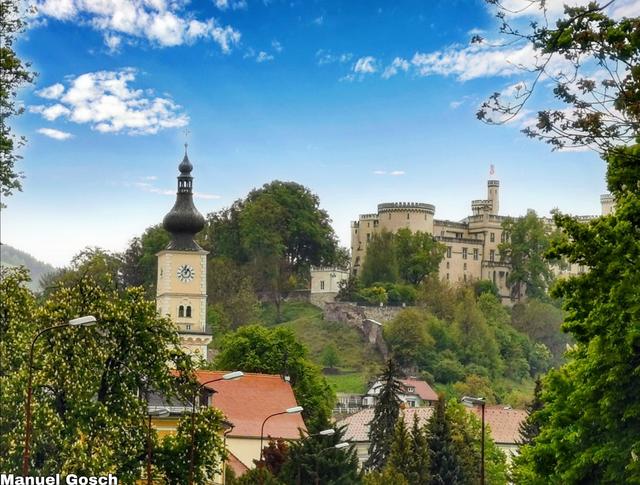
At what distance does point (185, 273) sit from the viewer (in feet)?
336

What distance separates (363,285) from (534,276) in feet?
68.7

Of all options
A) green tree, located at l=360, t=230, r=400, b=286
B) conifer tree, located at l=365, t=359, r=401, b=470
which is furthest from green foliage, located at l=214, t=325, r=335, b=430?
green tree, located at l=360, t=230, r=400, b=286

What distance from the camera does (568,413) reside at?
33.5 meters

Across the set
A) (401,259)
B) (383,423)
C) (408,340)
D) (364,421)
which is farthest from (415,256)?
(383,423)

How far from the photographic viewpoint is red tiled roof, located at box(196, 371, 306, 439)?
6944 cm

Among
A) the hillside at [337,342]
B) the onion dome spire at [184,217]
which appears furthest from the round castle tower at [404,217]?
the onion dome spire at [184,217]

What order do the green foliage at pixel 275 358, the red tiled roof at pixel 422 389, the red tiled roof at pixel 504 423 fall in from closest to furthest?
the red tiled roof at pixel 504 423
the green foliage at pixel 275 358
the red tiled roof at pixel 422 389

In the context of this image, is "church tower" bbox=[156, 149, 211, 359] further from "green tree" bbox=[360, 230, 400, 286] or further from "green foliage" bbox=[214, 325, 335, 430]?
"green tree" bbox=[360, 230, 400, 286]

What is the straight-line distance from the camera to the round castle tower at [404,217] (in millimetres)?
151250

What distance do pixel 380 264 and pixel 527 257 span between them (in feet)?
62.4

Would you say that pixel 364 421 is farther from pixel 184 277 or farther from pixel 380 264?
pixel 380 264

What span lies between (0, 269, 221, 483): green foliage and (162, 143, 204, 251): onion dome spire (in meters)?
60.9

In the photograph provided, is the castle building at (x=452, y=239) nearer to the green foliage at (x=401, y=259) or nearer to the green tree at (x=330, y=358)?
the green foliage at (x=401, y=259)

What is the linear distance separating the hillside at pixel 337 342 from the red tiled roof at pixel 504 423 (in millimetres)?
27440
